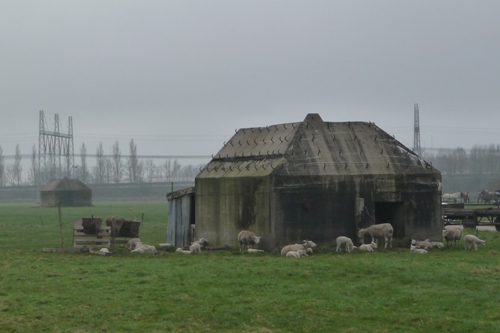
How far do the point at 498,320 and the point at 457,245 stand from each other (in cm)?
1596

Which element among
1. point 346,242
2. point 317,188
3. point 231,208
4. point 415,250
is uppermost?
point 317,188

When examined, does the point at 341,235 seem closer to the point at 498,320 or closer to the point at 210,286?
the point at 210,286

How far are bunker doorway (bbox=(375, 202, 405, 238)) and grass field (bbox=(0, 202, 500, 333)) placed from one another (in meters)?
4.38

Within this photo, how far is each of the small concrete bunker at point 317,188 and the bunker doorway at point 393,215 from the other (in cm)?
4

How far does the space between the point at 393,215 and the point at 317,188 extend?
13.0 ft

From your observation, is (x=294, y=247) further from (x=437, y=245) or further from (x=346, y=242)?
(x=437, y=245)

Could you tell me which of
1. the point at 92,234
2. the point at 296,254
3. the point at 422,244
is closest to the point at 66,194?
the point at 92,234

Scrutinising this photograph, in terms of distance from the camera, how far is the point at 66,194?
126m

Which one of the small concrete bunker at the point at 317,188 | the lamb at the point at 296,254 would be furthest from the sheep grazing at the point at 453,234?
the lamb at the point at 296,254

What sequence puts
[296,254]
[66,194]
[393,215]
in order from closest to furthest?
[296,254] < [393,215] < [66,194]

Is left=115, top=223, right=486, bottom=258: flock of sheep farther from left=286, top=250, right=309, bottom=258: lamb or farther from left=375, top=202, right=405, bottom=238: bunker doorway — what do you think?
left=375, top=202, right=405, bottom=238: bunker doorway

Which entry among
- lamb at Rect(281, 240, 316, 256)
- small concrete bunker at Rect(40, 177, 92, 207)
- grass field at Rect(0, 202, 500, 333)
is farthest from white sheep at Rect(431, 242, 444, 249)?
small concrete bunker at Rect(40, 177, 92, 207)

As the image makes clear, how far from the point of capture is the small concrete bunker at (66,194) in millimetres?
123375

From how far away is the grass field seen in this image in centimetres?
1859
